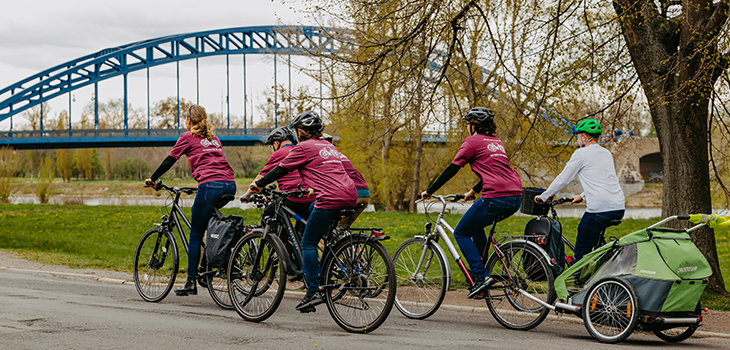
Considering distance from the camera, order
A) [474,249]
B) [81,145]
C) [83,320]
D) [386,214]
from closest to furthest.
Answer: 1. [83,320]
2. [474,249]
3. [386,214]
4. [81,145]

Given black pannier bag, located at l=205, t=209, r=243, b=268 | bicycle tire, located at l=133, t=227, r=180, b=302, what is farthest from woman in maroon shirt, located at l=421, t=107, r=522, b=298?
bicycle tire, located at l=133, t=227, r=180, b=302

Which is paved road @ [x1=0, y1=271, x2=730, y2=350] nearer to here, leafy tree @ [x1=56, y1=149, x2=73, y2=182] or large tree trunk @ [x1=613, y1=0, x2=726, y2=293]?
large tree trunk @ [x1=613, y1=0, x2=726, y2=293]

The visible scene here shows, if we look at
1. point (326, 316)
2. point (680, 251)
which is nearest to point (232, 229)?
point (326, 316)

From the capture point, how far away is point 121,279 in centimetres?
857

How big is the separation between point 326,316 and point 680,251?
9.83ft

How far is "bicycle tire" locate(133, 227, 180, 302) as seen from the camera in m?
6.84

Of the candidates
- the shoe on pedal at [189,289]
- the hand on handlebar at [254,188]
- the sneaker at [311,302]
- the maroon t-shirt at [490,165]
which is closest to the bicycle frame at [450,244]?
the maroon t-shirt at [490,165]

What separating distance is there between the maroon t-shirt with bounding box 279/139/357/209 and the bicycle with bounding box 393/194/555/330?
3.51ft

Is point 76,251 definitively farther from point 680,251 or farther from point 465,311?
point 680,251

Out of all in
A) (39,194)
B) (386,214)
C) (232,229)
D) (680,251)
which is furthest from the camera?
(39,194)

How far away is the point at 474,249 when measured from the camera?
591 cm

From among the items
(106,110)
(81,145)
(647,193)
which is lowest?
(647,193)

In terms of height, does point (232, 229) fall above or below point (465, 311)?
above

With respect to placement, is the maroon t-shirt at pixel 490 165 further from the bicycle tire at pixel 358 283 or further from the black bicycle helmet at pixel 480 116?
the bicycle tire at pixel 358 283
